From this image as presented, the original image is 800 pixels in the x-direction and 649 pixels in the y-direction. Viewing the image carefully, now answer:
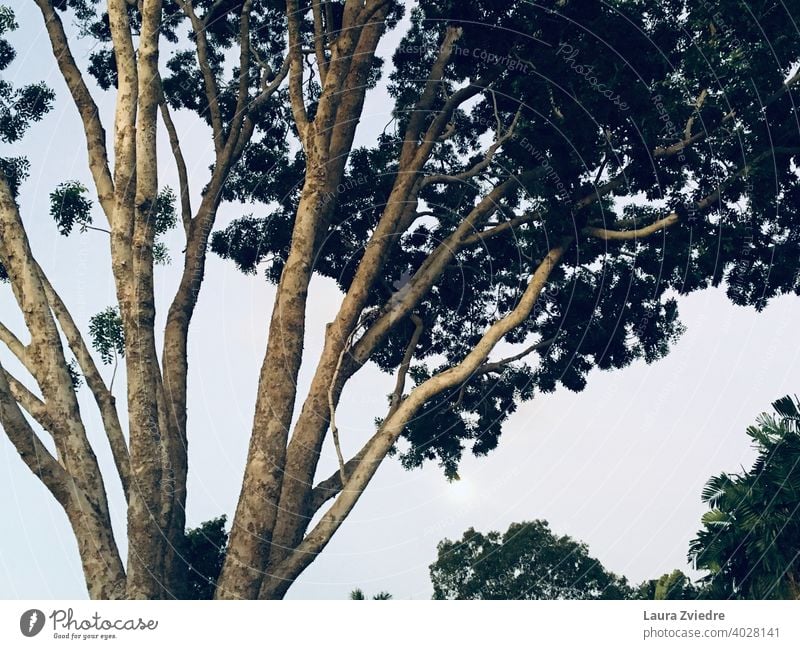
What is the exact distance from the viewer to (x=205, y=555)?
20.0 meters

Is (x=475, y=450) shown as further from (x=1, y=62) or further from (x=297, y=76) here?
(x=1, y=62)

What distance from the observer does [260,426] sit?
13.5 m

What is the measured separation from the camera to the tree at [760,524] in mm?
14516

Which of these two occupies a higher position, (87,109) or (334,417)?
(87,109)

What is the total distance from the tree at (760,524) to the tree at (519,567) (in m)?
20.6

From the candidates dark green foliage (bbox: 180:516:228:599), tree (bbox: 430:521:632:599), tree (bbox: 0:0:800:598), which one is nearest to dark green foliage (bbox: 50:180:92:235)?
tree (bbox: 0:0:800:598)

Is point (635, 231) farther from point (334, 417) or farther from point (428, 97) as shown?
point (334, 417)

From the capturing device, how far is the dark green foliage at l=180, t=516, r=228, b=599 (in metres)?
19.3

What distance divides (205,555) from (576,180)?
1152 cm

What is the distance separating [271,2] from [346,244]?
557 cm

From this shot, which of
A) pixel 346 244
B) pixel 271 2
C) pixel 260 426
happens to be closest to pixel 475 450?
pixel 346 244

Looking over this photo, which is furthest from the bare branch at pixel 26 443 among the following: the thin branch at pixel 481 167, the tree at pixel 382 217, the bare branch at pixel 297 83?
the thin branch at pixel 481 167

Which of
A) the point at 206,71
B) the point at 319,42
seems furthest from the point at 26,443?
the point at 206,71

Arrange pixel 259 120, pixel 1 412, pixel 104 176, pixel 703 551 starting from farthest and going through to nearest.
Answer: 1. pixel 259 120
2. pixel 703 551
3. pixel 104 176
4. pixel 1 412
